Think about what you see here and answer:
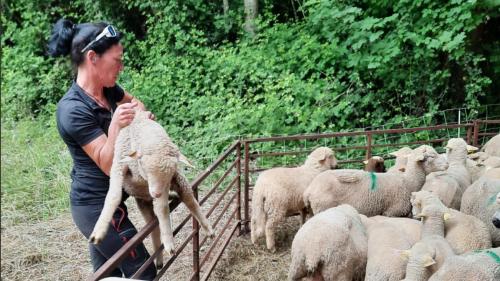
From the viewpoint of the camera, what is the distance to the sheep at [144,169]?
1.90 m

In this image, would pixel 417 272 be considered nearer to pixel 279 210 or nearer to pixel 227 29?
pixel 279 210

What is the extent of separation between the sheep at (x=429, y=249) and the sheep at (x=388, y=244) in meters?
0.12

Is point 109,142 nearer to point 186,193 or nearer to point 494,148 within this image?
point 186,193

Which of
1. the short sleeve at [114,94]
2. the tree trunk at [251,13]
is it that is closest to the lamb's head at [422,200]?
the short sleeve at [114,94]

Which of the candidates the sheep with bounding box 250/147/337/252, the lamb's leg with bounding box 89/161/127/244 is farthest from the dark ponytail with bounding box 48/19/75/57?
the sheep with bounding box 250/147/337/252

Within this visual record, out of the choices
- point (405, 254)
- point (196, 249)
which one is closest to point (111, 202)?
point (196, 249)

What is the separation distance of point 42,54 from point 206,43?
13.5 feet

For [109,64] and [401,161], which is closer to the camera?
[109,64]

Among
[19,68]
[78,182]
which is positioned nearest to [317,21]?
[78,182]

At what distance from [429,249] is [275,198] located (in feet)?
5.25

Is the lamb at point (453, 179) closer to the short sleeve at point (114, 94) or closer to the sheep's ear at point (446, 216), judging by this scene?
the sheep's ear at point (446, 216)

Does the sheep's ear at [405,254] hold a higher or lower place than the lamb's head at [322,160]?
lower

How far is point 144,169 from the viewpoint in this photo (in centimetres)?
192

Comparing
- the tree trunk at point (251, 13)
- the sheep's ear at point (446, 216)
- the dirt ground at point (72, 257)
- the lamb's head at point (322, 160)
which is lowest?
the dirt ground at point (72, 257)
